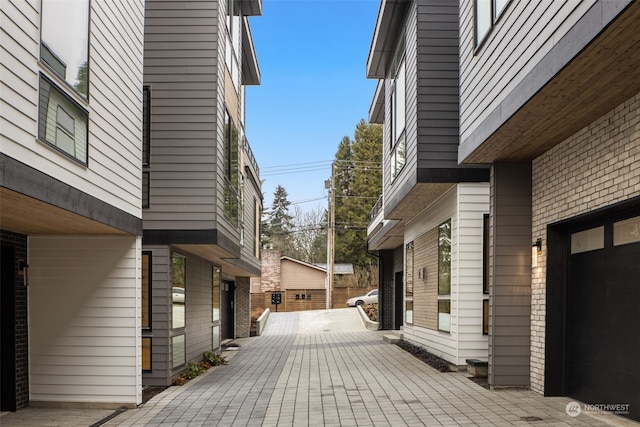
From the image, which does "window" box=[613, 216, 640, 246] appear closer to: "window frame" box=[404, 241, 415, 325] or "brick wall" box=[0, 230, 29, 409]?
"brick wall" box=[0, 230, 29, 409]

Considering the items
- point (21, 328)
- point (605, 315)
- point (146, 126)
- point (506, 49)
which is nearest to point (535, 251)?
point (605, 315)

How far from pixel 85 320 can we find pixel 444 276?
267 inches

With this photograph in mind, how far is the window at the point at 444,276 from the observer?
1125cm

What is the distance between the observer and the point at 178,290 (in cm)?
1078

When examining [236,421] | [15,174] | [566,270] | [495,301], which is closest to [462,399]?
[495,301]

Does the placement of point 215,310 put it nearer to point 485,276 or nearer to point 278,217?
point 485,276

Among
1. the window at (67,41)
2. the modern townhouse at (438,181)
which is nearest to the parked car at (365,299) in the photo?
the modern townhouse at (438,181)

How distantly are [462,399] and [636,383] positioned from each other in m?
2.43

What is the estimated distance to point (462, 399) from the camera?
7.76 m

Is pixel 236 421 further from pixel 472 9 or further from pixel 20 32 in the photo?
pixel 472 9

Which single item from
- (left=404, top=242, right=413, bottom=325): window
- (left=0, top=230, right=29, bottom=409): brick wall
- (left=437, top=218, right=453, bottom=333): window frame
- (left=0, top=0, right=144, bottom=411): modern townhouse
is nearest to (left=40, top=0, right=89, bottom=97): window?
(left=0, top=0, right=144, bottom=411): modern townhouse

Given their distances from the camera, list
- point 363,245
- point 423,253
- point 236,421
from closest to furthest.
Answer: point 236,421, point 423,253, point 363,245

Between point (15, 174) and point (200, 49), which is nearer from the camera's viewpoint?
point (15, 174)
